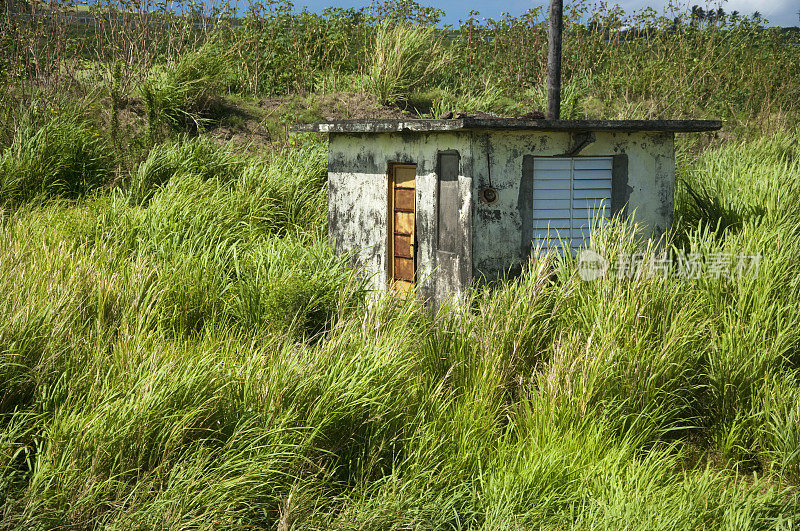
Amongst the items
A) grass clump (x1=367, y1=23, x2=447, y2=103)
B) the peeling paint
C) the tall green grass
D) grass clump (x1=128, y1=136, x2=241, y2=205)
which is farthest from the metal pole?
grass clump (x1=367, y1=23, x2=447, y2=103)

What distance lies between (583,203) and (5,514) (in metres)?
5.93

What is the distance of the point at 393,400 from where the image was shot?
479 cm

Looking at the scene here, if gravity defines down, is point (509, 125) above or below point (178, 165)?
above

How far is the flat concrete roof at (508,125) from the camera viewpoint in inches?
263

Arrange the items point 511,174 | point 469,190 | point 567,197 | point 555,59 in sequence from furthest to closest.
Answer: point 555,59
point 567,197
point 511,174
point 469,190

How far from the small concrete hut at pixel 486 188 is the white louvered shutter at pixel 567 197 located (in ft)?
0.04

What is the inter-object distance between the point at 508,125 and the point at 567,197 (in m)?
1.21

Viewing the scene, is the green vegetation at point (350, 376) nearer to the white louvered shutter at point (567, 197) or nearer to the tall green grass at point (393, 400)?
the tall green grass at point (393, 400)

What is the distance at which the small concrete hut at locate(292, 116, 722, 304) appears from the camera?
699 cm

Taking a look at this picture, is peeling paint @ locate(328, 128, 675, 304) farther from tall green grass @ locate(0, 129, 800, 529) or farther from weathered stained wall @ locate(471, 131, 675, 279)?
tall green grass @ locate(0, 129, 800, 529)

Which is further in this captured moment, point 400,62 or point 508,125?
point 400,62

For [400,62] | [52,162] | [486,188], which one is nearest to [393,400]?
[486,188]

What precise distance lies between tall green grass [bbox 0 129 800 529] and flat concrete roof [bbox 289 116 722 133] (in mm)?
1356

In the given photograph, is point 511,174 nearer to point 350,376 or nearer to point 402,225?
point 402,225
